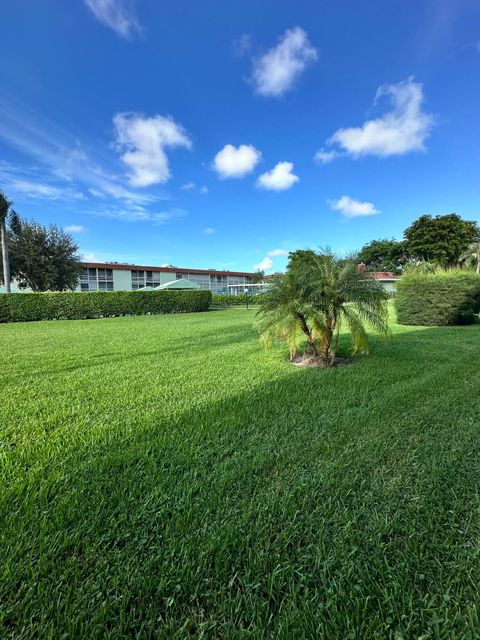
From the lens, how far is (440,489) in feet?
6.63

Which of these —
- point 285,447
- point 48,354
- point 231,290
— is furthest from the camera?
point 231,290

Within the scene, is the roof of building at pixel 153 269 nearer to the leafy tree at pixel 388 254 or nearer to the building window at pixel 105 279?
the building window at pixel 105 279

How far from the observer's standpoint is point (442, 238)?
32094 millimetres

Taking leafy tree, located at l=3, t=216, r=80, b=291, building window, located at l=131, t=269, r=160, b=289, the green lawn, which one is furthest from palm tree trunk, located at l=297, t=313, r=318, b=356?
building window, located at l=131, t=269, r=160, b=289

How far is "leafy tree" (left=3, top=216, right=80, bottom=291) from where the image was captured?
2398 cm

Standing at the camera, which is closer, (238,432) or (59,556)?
(59,556)

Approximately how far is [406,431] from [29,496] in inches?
119

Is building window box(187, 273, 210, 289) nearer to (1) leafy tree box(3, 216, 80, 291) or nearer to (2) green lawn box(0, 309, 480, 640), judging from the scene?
(1) leafy tree box(3, 216, 80, 291)

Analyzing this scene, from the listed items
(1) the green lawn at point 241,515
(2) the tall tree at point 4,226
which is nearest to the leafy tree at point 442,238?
(1) the green lawn at point 241,515

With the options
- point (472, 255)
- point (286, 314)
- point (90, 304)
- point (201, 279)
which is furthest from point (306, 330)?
point (201, 279)

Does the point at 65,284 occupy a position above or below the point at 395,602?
above

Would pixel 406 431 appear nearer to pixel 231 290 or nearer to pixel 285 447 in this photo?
pixel 285 447

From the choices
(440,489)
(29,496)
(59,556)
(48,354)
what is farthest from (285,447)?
(48,354)

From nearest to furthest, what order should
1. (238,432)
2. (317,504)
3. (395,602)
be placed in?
(395,602) < (317,504) < (238,432)
